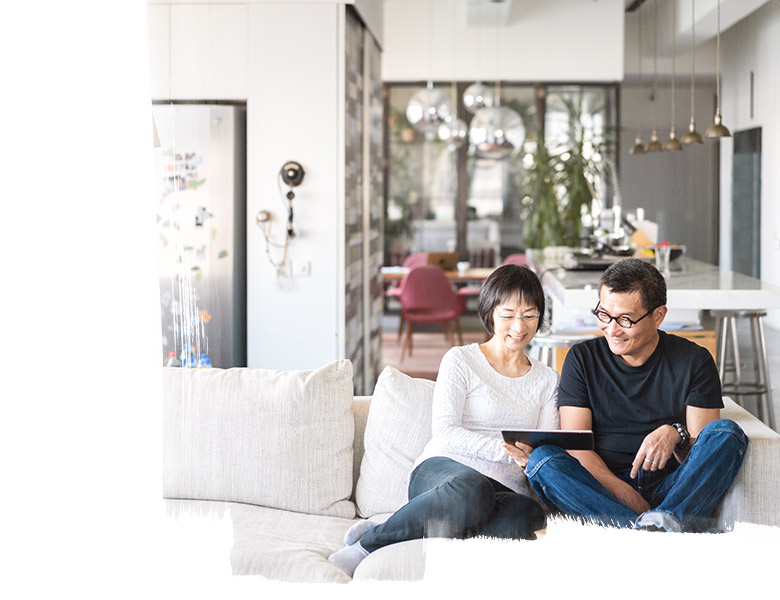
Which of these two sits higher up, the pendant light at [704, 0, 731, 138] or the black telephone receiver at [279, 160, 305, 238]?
the pendant light at [704, 0, 731, 138]

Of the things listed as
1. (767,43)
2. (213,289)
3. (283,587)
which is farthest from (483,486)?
(767,43)

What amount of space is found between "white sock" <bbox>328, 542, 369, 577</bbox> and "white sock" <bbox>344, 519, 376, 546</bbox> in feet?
0.19

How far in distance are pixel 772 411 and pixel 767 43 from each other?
2167 millimetres

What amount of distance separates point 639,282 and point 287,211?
2317 mm

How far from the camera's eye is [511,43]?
758 centimetres

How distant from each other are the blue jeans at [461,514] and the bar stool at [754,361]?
2238mm

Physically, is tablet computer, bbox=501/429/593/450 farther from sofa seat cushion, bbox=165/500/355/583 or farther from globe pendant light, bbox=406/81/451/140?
globe pendant light, bbox=406/81/451/140

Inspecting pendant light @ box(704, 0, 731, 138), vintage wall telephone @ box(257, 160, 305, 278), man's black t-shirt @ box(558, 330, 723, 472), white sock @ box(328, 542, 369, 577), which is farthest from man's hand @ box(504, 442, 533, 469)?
pendant light @ box(704, 0, 731, 138)

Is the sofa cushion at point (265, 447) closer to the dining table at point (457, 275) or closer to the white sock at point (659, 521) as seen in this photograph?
the white sock at point (659, 521)

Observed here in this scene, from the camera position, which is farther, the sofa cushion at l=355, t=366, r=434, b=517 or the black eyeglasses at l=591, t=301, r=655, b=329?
the sofa cushion at l=355, t=366, r=434, b=517

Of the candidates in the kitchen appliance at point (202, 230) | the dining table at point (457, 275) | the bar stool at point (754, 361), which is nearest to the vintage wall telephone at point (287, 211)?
the kitchen appliance at point (202, 230)

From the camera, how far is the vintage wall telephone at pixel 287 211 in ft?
13.5

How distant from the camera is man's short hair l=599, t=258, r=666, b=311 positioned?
216cm

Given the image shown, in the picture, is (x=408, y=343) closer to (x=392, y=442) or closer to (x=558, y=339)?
(x=558, y=339)
